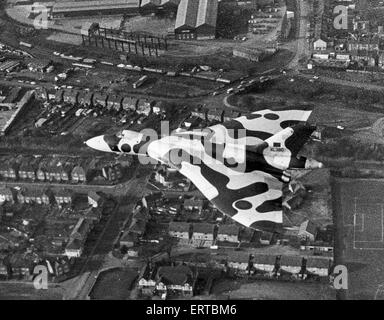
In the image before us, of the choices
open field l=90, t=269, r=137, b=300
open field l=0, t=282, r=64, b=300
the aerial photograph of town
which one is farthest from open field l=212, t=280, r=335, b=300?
open field l=0, t=282, r=64, b=300

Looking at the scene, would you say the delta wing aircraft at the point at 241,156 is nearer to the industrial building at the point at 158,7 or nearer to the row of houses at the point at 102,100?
the row of houses at the point at 102,100

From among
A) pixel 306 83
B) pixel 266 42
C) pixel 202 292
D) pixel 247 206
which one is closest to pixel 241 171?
pixel 247 206

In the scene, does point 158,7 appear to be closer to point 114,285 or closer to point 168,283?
point 114,285

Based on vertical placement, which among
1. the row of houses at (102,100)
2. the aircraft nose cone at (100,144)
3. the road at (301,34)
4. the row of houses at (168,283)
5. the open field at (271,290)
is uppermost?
the aircraft nose cone at (100,144)

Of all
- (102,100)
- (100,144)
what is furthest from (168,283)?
(102,100)

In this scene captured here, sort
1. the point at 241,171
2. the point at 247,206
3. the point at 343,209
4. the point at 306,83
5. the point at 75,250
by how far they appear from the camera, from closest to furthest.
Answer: the point at 247,206
the point at 241,171
the point at 75,250
the point at 343,209
the point at 306,83

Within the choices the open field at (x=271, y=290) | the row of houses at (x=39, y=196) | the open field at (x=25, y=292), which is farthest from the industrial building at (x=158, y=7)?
the open field at (x=271, y=290)

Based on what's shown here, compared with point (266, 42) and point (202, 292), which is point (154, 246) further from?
point (266, 42)

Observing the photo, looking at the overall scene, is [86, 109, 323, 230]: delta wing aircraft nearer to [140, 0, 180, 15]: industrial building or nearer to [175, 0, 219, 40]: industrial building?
[175, 0, 219, 40]: industrial building
